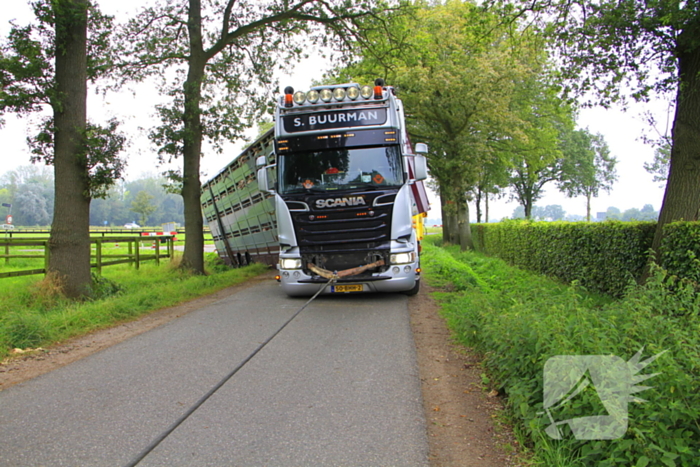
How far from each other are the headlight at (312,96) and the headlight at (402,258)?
3395mm

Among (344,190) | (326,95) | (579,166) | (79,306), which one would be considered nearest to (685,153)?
(344,190)

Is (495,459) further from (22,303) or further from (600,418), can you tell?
(22,303)

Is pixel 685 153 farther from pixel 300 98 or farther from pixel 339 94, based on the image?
pixel 300 98

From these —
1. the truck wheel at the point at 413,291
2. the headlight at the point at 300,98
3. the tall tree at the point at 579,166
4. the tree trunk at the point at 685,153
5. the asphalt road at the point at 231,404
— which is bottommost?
the asphalt road at the point at 231,404

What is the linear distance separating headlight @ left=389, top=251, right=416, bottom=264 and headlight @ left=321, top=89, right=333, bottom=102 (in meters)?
3.31

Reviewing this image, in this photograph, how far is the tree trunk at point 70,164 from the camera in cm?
946

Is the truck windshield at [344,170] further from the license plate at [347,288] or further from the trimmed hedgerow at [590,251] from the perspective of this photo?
the trimmed hedgerow at [590,251]

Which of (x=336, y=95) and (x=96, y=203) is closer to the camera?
(x=336, y=95)

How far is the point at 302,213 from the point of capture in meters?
9.55

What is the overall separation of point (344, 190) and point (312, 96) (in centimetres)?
209

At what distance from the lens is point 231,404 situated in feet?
14.6

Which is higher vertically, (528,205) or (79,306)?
(528,205)

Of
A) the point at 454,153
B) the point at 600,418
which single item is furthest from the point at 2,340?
the point at 454,153

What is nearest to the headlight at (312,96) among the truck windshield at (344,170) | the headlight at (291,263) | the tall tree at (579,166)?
the truck windshield at (344,170)
